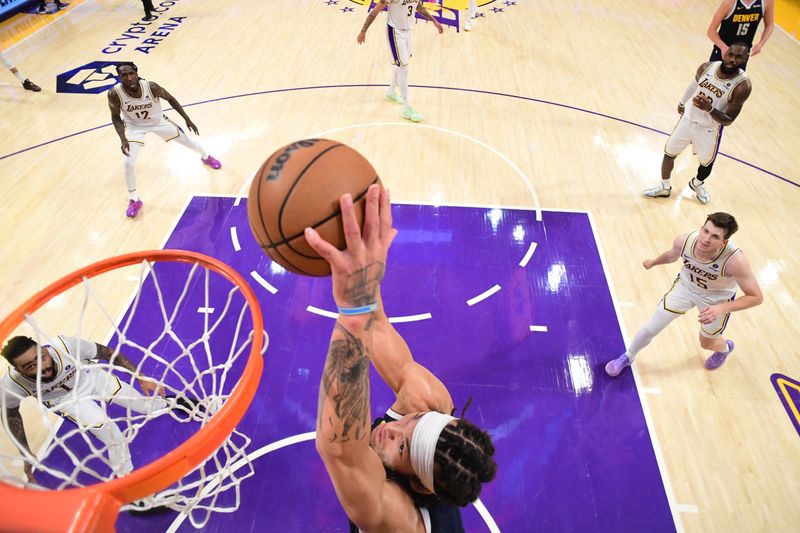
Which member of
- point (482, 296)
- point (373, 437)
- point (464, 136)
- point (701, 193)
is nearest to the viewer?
point (373, 437)

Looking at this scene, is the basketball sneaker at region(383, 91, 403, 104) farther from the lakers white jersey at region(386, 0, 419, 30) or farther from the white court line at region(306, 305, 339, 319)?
the white court line at region(306, 305, 339, 319)

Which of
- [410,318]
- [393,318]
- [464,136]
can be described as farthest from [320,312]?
[464,136]

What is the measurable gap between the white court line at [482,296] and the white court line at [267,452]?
1.77m

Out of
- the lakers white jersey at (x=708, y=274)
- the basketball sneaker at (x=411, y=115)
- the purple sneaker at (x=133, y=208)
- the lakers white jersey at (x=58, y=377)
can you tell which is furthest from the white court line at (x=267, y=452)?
the basketball sneaker at (x=411, y=115)

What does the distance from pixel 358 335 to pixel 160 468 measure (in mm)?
866

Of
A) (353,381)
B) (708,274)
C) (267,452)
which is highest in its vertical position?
(353,381)

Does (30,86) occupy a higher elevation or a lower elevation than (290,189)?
lower

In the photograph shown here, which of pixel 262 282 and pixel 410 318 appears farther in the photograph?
pixel 262 282

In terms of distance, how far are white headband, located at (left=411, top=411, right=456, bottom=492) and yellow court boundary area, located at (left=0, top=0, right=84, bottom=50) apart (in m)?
11.5

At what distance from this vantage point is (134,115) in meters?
5.29

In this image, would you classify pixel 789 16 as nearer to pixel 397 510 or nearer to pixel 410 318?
pixel 410 318

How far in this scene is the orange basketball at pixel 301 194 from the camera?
1.70 m

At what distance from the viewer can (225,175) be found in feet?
19.9

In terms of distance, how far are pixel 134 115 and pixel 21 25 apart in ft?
25.2
